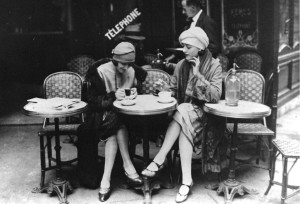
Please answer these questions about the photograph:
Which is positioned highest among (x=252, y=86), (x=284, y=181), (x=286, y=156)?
(x=252, y=86)

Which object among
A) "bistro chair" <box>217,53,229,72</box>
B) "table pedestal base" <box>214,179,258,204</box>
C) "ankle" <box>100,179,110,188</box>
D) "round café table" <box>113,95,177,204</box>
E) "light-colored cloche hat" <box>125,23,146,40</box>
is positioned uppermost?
"light-colored cloche hat" <box>125,23,146,40</box>

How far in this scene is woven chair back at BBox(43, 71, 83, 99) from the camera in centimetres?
506

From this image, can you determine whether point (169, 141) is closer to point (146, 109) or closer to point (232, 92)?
point (146, 109)

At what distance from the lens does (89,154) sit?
4.54 m

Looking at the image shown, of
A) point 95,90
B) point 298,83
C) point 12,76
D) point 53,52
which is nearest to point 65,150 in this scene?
point 95,90

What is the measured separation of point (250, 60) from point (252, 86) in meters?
1.72

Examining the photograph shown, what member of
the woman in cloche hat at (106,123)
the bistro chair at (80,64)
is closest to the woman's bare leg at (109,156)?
the woman in cloche hat at (106,123)

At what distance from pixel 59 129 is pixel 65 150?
124cm

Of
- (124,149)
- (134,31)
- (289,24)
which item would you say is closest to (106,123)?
(124,149)

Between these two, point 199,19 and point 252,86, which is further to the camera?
point 199,19

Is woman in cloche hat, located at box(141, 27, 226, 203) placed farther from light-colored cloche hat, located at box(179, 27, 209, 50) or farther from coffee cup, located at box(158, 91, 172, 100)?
coffee cup, located at box(158, 91, 172, 100)

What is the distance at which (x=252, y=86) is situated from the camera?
4910 mm

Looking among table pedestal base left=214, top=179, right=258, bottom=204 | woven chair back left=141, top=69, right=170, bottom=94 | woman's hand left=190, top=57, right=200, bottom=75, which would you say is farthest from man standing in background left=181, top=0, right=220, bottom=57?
table pedestal base left=214, top=179, right=258, bottom=204

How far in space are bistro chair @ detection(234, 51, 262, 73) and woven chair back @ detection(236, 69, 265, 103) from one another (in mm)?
1553
